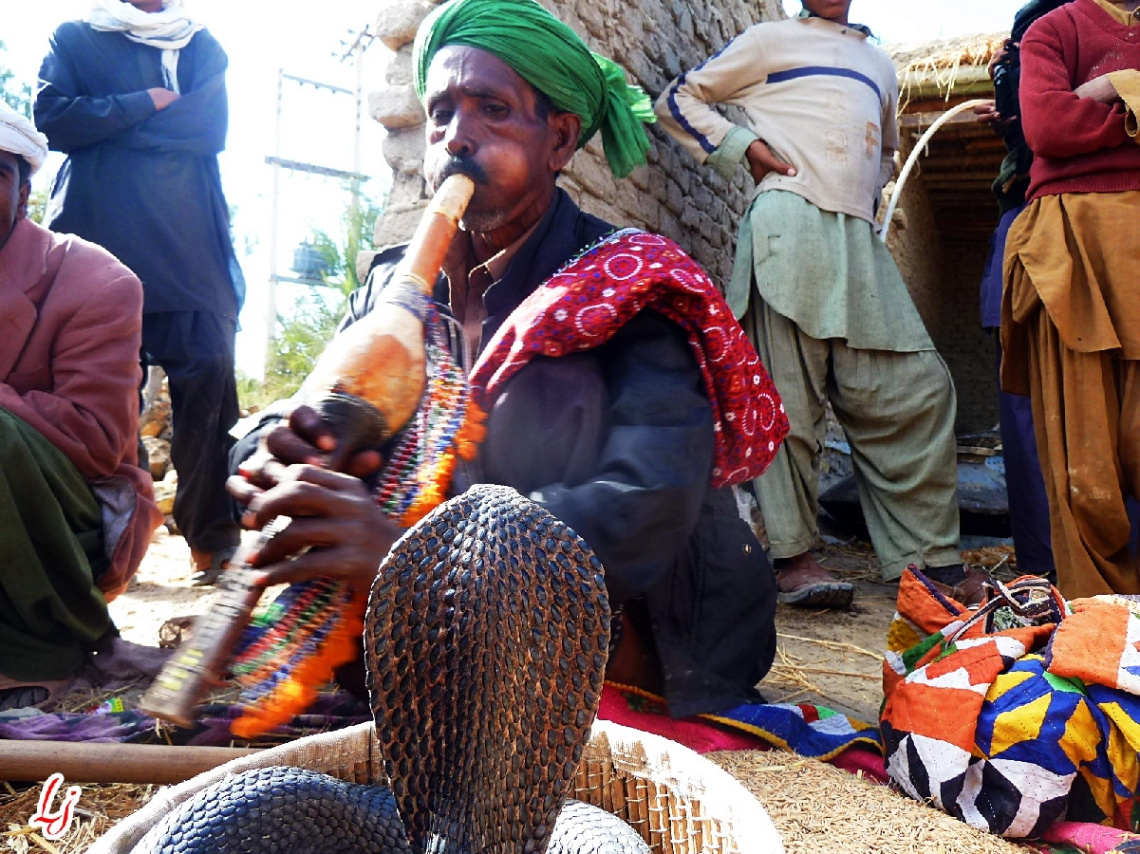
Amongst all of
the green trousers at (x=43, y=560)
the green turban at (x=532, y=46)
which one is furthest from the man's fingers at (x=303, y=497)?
the green trousers at (x=43, y=560)

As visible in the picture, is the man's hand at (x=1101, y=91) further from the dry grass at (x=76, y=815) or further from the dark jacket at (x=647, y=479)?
the dry grass at (x=76, y=815)

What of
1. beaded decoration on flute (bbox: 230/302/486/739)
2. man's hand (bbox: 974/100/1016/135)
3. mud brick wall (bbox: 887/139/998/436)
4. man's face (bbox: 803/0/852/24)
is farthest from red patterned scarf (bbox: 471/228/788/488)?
mud brick wall (bbox: 887/139/998/436)

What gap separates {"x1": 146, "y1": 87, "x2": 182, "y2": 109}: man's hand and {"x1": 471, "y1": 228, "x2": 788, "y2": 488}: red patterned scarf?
2.52 m

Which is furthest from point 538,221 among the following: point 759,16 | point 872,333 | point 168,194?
point 759,16

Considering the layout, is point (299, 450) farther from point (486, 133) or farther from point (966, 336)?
point (966, 336)

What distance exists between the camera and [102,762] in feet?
4.63

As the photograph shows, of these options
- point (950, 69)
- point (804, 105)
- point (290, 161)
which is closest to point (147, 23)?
point (804, 105)

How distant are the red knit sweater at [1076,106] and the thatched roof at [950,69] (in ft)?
9.47

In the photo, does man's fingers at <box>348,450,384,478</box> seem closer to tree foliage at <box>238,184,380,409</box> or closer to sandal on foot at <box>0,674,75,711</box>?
sandal on foot at <box>0,674,75,711</box>

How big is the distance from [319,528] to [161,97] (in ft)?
10.1

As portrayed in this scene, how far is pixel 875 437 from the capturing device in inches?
136

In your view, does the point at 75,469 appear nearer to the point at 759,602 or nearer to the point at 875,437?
the point at 759,602

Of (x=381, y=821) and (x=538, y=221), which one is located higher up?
(x=538, y=221)

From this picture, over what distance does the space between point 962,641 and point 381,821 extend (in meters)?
1.24
